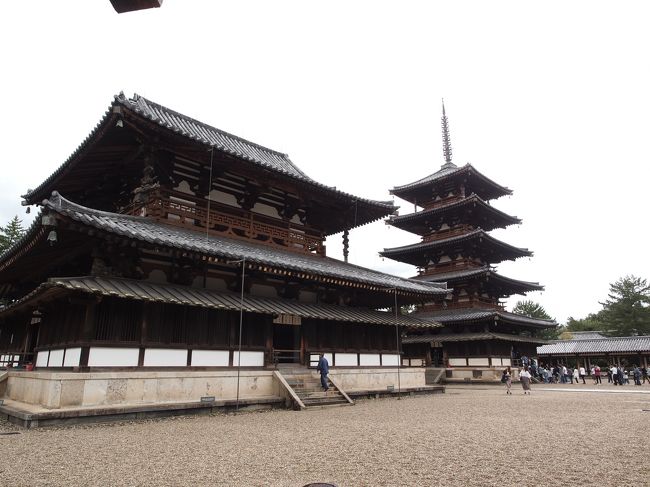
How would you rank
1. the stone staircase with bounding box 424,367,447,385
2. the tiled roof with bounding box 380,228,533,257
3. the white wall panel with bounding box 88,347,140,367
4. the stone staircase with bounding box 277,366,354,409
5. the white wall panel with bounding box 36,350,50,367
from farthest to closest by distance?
the tiled roof with bounding box 380,228,533,257 < the stone staircase with bounding box 424,367,447,385 < the stone staircase with bounding box 277,366,354,409 < the white wall panel with bounding box 36,350,50,367 < the white wall panel with bounding box 88,347,140,367

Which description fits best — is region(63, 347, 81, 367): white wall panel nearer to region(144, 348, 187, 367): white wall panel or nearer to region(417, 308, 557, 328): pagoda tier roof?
region(144, 348, 187, 367): white wall panel

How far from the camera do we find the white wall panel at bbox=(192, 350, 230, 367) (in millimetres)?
14141

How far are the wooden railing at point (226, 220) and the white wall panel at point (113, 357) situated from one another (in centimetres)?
490

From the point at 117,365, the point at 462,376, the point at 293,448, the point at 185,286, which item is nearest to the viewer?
the point at 293,448

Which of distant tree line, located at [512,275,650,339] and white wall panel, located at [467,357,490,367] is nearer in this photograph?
white wall panel, located at [467,357,490,367]

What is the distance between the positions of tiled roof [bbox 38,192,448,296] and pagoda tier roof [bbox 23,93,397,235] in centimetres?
283

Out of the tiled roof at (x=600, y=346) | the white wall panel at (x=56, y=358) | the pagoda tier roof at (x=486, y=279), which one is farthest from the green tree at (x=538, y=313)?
the white wall panel at (x=56, y=358)

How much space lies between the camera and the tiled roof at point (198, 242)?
11345 mm

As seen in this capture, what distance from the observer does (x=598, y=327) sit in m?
80.3

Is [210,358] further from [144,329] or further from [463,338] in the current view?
[463,338]

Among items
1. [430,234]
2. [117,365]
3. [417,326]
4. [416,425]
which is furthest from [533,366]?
[117,365]

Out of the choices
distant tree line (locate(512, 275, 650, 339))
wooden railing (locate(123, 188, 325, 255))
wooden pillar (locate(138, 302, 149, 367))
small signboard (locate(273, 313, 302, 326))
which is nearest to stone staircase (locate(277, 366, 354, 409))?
small signboard (locate(273, 313, 302, 326))

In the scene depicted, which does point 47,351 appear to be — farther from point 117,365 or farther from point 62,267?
point 117,365

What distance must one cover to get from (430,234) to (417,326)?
21.7 meters
